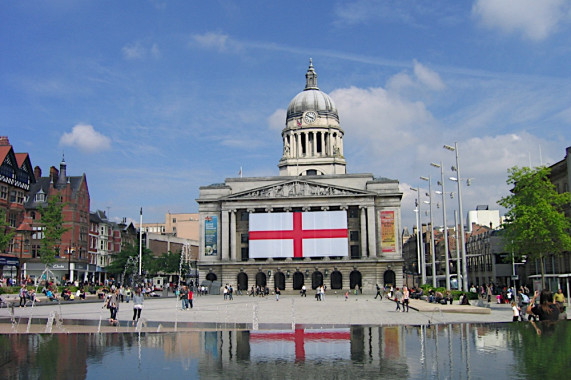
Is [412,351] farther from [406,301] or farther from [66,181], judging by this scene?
[66,181]

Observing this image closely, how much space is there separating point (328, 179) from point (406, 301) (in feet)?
211

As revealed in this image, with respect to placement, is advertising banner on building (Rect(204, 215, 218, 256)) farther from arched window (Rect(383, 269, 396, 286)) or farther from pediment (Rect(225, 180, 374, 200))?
arched window (Rect(383, 269, 396, 286))

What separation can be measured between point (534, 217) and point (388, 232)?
52.2 metres

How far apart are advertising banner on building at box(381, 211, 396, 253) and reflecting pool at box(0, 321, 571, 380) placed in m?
73.2

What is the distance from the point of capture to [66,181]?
322ft

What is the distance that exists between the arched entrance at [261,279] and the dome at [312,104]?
39.4m

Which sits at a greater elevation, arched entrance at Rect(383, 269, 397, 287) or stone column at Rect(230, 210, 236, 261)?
stone column at Rect(230, 210, 236, 261)

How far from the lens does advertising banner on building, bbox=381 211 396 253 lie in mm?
98900

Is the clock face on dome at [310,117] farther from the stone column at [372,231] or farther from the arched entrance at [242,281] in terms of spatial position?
the arched entrance at [242,281]

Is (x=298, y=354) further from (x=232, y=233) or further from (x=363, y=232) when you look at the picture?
(x=232, y=233)

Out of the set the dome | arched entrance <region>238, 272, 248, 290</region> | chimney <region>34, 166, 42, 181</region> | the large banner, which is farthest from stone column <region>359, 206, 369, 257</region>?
chimney <region>34, 166, 42, 181</region>

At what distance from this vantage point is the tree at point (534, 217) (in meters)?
47.5

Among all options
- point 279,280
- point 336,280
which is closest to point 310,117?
point 336,280

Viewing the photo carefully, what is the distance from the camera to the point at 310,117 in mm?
123500
